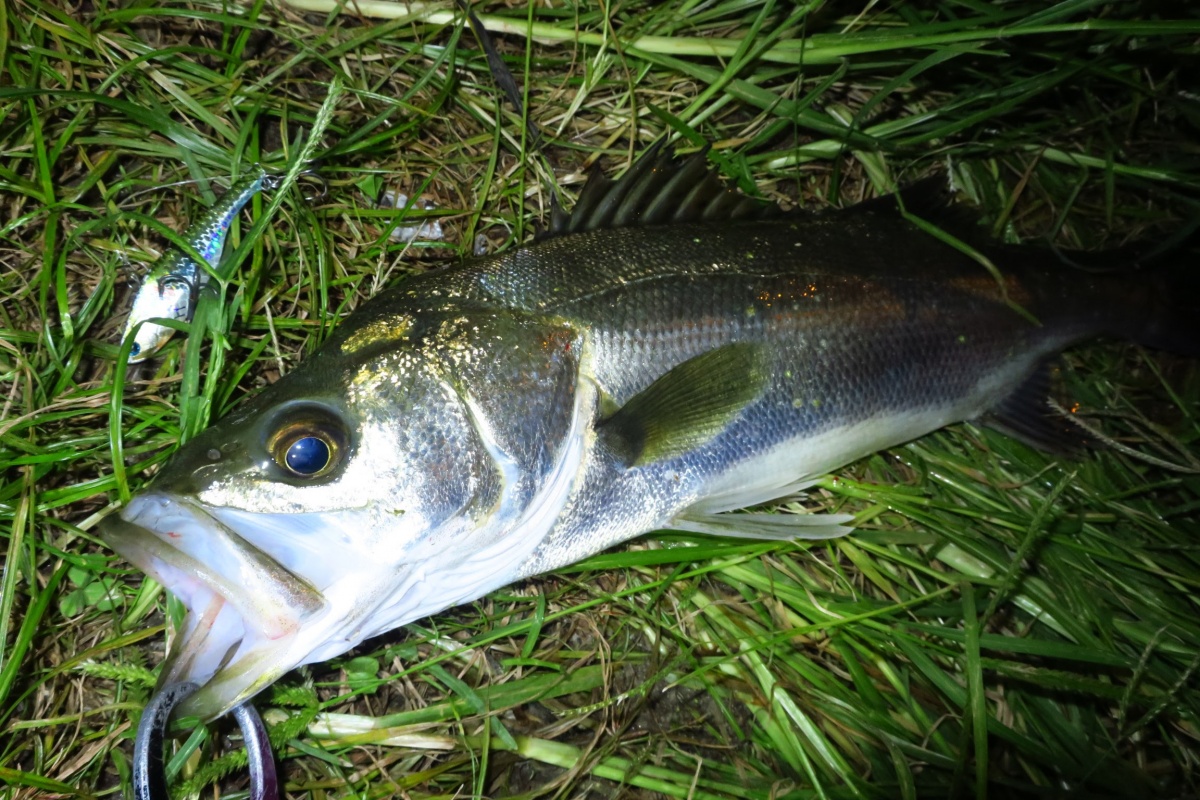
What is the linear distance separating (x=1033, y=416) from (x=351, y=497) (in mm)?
2279

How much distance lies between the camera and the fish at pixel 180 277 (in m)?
2.12

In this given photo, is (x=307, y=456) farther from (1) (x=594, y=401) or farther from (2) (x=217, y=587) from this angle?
(1) (x=594, y=401)

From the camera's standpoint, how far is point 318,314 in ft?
7.54

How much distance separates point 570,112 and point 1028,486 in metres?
2.12

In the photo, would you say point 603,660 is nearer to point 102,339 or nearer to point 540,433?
point 540,433

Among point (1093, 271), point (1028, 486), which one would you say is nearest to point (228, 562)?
point (1028, 486)

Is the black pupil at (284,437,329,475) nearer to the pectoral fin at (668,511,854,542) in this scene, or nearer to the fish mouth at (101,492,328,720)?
the fish mouth at (101,492,328,720)

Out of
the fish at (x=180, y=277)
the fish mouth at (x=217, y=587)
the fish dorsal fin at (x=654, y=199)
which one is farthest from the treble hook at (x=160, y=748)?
the fish dorsal fin at (x=654, y=199)

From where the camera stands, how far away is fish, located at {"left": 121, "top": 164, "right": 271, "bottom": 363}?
2115mm

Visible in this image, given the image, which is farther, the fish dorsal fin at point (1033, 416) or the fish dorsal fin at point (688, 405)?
the fish dorsal fin at point (1033, 416)

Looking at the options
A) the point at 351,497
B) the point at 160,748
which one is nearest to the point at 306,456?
the point at 351,497

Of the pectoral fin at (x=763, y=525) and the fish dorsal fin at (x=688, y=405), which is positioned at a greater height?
the fish dorsal fin at (x=688, y=405)

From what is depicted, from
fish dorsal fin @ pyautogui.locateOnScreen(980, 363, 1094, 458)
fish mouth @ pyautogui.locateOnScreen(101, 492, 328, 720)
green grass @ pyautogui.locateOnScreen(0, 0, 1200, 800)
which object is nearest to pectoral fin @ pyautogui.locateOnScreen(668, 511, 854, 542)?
green grass @ pyautogui.locateOnScreen(0, 0, 1200, 800)

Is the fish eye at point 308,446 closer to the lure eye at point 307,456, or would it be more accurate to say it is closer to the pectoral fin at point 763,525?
the lure eye at point 307,456
